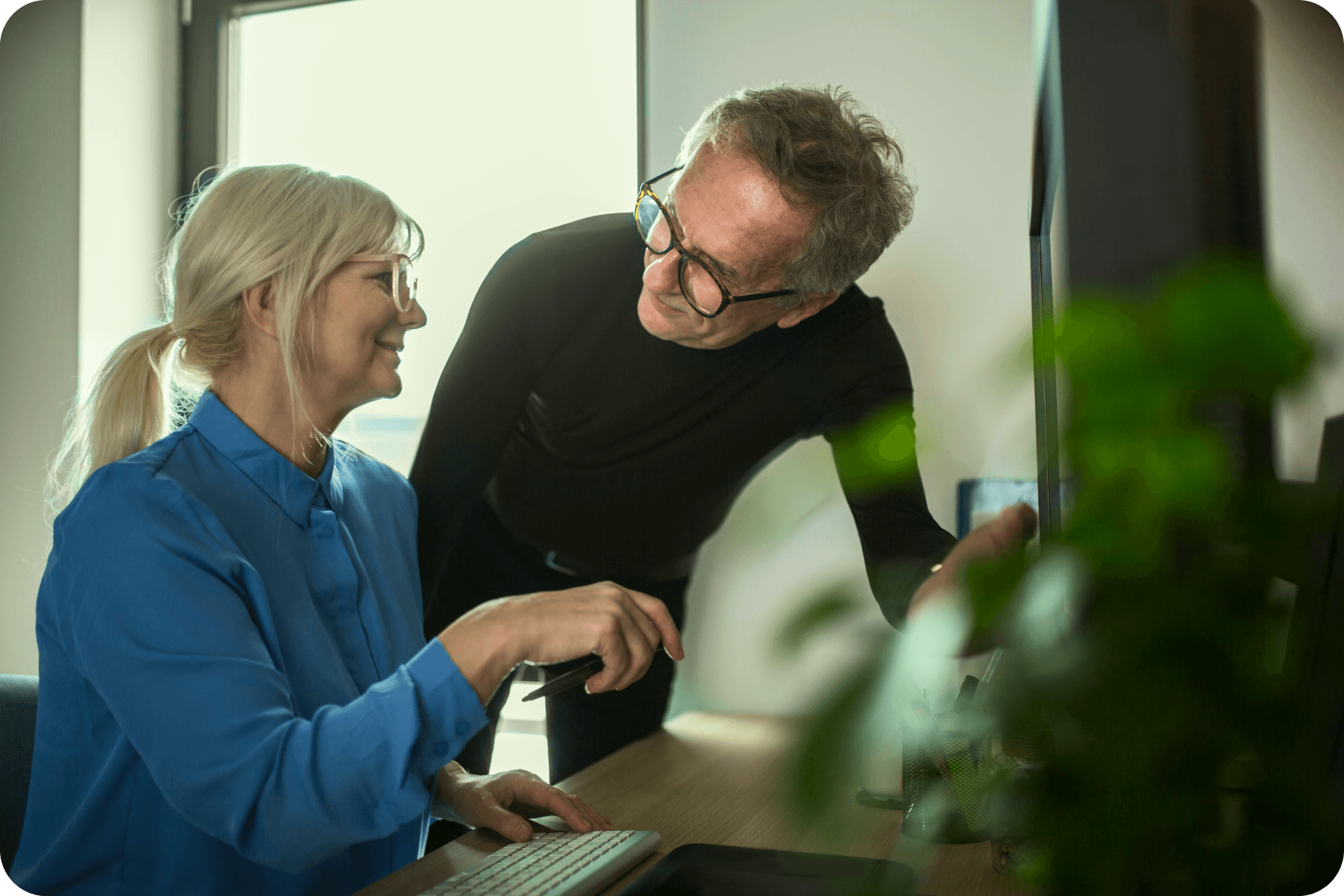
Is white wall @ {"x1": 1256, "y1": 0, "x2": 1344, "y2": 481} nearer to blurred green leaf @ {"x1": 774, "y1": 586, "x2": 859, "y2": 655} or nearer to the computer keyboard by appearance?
blurred green leaf @ {"x1": 774, "y1": 586, "x2": 859, "y2": 655}

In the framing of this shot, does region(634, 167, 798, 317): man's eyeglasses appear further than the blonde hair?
Yes

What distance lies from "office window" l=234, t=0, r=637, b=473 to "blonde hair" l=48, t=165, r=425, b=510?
0.26 metres

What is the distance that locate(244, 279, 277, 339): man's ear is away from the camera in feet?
3.13

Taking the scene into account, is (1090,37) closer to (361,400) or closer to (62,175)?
(361,400)

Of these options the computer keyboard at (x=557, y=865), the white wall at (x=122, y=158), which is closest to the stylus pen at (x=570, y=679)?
the computer keyboard at (x=557, y=865)

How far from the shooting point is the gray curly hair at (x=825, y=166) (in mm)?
1035

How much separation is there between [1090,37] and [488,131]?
0.92m

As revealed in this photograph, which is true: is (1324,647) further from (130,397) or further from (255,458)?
(130,397)

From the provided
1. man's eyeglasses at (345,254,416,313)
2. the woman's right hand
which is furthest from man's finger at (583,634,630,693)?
man's eyeglasses at (345,254,416,313)

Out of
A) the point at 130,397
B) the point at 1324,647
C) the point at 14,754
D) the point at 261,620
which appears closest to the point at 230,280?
the point at 130,397

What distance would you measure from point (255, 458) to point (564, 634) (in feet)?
1.38

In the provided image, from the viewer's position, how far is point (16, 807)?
46.0 inches

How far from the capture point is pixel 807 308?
3.66ft

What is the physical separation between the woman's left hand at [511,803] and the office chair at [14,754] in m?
0.61
